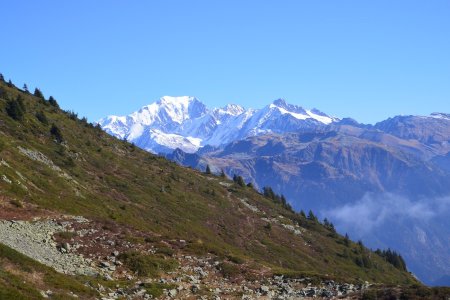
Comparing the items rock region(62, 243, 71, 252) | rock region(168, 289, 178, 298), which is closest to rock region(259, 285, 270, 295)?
rock region(168, 289, 178, 298)

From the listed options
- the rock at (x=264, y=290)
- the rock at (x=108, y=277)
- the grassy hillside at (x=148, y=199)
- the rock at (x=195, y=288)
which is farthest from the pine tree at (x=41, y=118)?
the rock at (x=264, y=290)

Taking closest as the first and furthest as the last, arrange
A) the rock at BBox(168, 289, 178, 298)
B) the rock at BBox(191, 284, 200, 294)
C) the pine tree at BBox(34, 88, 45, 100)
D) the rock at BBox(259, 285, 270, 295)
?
the rock at BBox(168, 289, 178, 298), the rock at BBox(191, 284, 200, 294), the rock at BBox(259, 285, 270, 295), the pine tree at BBox(34, 88, 45, 100)

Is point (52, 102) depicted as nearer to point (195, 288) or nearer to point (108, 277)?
point (108, 277)

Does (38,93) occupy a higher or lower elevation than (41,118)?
higher

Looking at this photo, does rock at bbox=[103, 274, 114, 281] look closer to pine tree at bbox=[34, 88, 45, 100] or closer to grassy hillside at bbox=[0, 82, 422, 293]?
grassy hillside at bbox=[0, 82, 422, 293]

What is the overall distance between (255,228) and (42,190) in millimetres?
69550

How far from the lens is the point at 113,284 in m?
38.9

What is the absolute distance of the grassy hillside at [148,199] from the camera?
69375 mm

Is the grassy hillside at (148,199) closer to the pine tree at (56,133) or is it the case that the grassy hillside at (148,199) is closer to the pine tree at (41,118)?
the pine tree at (56,133)

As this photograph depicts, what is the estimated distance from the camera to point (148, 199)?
365 ft

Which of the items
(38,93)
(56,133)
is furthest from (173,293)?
(38,93)

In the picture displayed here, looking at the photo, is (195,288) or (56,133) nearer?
(195,288)

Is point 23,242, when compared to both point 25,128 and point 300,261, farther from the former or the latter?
point 300,261

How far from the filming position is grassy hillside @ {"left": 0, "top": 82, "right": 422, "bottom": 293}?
69.4m
